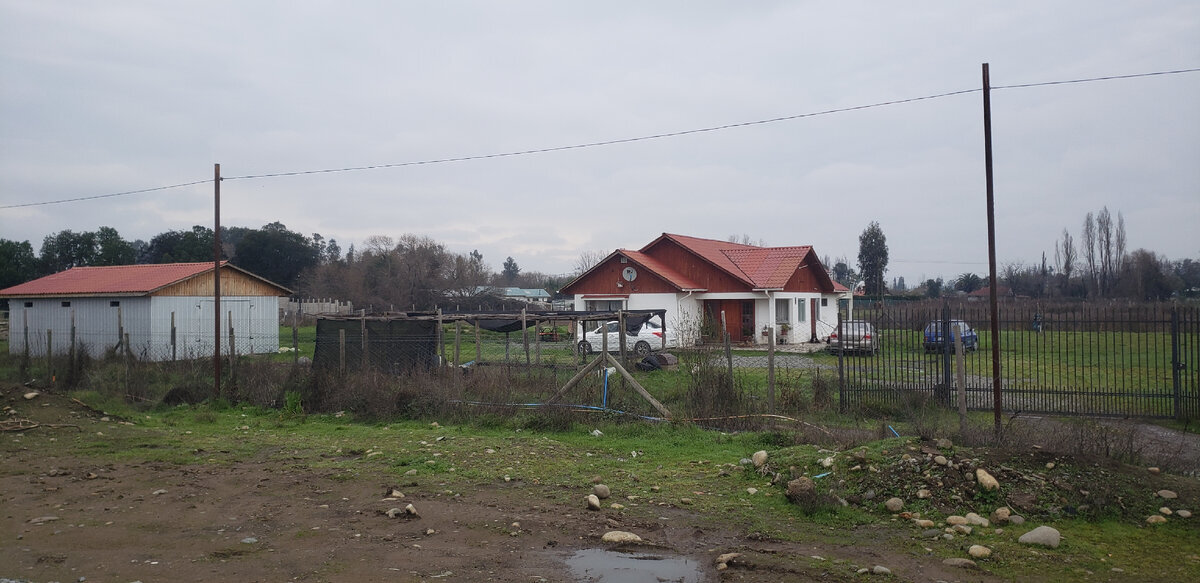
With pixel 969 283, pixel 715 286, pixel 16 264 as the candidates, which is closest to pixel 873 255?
pixel 969 283

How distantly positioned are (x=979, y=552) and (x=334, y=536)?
17.5 ft

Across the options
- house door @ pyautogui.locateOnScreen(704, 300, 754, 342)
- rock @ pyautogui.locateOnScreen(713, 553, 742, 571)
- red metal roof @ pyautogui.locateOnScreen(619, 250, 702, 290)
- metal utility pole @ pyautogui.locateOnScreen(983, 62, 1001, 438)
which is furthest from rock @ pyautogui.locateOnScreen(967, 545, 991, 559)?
house door @ pyautogui.locateOnScreen(704, 300, 754, 342)

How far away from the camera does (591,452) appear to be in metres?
10.5

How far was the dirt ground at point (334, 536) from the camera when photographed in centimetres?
590

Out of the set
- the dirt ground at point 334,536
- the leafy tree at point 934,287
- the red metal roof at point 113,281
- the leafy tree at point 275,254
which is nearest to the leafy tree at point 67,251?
the leafy tree at point 275,254

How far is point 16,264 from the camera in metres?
46.9

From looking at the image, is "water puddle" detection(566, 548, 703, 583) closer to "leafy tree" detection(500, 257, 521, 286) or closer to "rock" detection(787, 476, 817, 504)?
"rock" detection(787, 476, 817, 504)

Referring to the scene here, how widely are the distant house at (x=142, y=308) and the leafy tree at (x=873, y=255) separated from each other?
1787 inches

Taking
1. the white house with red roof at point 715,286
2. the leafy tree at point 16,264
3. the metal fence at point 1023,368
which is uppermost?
the leafy tree at point 16,264

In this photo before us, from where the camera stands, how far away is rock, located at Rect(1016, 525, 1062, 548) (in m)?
6.29

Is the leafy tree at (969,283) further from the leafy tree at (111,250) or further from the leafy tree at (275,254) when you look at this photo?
the leafy tree at (111,250)

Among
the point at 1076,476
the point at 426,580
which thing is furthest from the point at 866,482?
the point at 426,580

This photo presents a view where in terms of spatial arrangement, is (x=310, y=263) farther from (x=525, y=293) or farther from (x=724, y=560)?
(x=724, y=560)

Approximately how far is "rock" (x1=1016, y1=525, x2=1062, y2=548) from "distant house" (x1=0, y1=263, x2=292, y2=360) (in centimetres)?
2437
